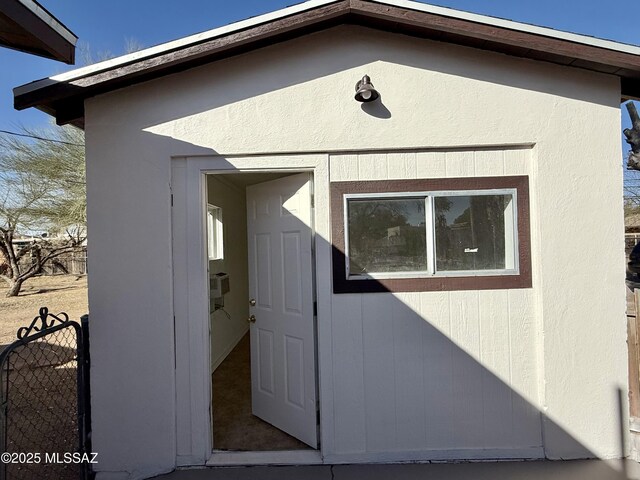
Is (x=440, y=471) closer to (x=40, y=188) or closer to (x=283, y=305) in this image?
(x=283, y=305)

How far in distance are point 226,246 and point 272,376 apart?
2.95 meters

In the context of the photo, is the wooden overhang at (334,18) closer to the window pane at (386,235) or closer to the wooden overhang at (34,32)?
the wooden overhang at (34,32)

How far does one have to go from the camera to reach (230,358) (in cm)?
516

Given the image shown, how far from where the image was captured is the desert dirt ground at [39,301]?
25.2ft

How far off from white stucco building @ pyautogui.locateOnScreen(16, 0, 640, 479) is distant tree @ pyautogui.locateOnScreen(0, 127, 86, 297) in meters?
9.49

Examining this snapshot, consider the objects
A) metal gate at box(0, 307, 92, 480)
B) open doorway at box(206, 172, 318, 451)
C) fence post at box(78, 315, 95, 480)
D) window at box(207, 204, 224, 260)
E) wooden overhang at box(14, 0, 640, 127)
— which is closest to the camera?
metal gate at box(0, 307, 92, 480)

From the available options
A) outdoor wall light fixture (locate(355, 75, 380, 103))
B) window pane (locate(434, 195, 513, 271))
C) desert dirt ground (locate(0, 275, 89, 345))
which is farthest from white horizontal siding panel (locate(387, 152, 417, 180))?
desert dirt ground (locate(0, 275, 89, 345))

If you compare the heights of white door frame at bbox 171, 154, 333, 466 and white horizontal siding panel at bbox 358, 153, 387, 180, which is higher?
white horizontal siding panel at bbox 358, 153, 387, 180

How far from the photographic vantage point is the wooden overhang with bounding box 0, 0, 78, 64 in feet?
5.81

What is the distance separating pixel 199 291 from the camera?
262cm

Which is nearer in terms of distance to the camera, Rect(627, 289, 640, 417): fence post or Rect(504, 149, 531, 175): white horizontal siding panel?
Rect(627, 289, 640, 417): fence post

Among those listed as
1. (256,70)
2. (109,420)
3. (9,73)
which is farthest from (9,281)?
(256,70)

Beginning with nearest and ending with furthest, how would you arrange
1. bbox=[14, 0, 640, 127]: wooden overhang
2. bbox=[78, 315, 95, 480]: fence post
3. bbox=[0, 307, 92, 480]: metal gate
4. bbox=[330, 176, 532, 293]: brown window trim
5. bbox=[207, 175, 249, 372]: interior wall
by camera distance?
1. bbox=[0, 307, 92, 480]: metal gate
2. bbox=[14, 0, 640, 127]: wooden overhang
3. bbox=[78, 315, 95, 480]: fence post
4. bbox=[330, 176, 532, 293]: brown window trim
5. bbox=[207, 175, 249, 372]: interior wall

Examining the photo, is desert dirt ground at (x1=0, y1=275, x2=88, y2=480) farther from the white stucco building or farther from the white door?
the white door
